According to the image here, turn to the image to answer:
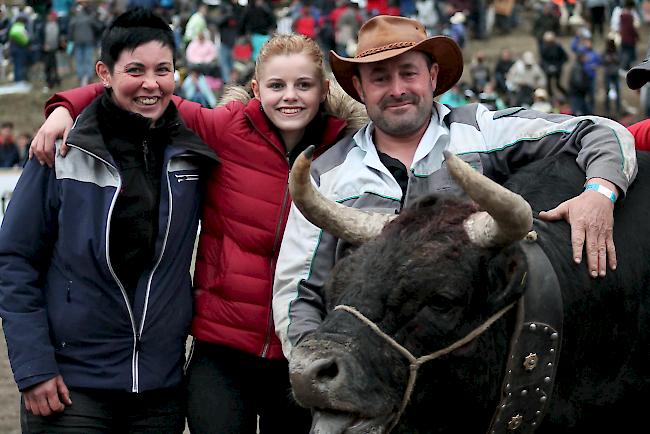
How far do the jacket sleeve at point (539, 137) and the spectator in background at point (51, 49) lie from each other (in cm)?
2524

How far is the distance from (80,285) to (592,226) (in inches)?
80.2

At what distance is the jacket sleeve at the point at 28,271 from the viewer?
14.6ft

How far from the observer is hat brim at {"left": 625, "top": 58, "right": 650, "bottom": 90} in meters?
4.66

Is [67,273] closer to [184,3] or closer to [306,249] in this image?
[306,249]

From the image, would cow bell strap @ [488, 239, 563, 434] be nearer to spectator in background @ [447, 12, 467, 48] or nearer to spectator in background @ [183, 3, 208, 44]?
spectator in background @ [183, 3, 208, 44]

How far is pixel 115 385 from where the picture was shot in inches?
179

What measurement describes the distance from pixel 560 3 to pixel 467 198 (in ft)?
106

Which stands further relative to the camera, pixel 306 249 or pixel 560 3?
pixel 560 3

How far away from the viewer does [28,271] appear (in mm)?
4535

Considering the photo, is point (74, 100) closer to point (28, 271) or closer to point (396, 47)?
point (28, 271)

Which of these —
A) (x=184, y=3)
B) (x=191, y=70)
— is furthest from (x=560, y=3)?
(x=191, y=70)

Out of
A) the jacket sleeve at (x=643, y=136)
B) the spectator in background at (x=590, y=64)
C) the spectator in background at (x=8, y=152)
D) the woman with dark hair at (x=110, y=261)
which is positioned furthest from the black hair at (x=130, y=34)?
the spectator in background at (x=590, y=64)

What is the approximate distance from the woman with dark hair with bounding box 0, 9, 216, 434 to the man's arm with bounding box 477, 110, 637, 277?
1233 mm

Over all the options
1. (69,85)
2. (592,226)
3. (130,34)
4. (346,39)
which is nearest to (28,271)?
(130,34)
